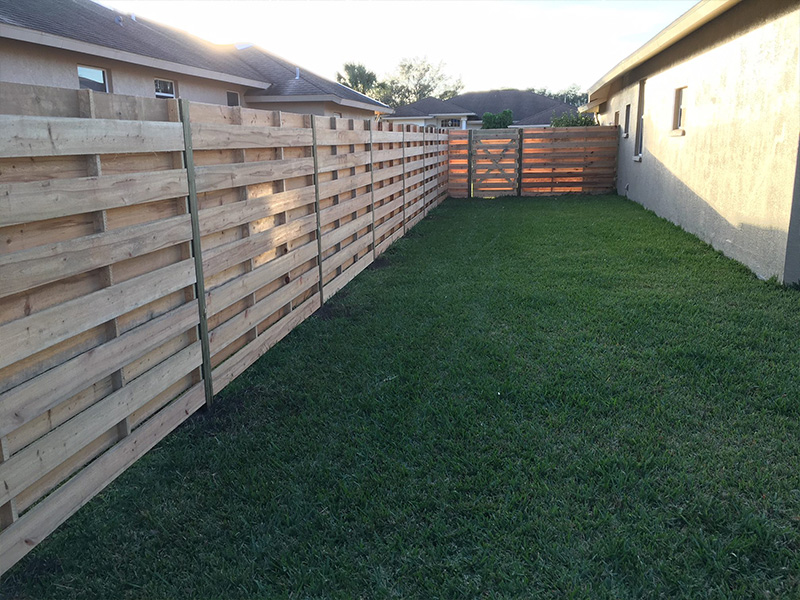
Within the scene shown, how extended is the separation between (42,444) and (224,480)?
2.93ft

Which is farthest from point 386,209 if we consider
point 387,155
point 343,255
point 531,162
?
point 531,162

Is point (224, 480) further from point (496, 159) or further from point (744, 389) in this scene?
point (496, 159)

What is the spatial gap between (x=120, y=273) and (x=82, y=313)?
0.38 metres

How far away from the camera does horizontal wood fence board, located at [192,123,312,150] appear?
3.60 m

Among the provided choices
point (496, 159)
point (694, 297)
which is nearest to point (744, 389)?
point (694, 297)

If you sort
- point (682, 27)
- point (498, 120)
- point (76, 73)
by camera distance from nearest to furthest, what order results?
point (682, 27) < point (76, 73) < point (498, 120)

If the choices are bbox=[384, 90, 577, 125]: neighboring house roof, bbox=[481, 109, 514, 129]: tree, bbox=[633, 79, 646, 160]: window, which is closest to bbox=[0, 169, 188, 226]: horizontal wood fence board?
bbox=[633, 79, 646, 160]: window

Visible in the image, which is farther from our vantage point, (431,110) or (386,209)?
(431,110)

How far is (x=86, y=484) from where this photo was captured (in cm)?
272

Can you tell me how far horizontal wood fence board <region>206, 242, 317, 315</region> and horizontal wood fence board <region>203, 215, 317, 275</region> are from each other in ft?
0.39

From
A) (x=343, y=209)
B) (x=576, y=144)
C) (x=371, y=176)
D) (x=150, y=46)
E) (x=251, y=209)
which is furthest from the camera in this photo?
(x=576, y=144)

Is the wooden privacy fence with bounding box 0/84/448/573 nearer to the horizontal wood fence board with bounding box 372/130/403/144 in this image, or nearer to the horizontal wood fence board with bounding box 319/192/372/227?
the horizontal wood fence board with bounding box 319/192/372/227

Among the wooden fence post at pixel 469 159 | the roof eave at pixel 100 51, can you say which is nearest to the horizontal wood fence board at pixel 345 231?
the roof eave at pixel 100 51

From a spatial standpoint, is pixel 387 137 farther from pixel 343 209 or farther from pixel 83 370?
pixel 83 370
